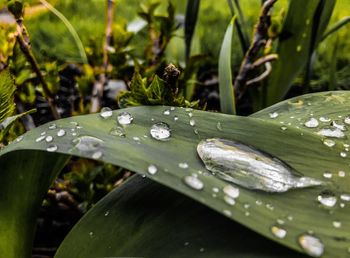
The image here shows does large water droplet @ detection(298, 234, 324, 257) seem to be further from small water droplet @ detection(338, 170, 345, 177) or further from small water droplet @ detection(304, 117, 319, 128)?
small water droplet @ detection(304, 117, 319, 128)

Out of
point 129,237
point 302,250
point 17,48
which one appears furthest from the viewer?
point 17,48

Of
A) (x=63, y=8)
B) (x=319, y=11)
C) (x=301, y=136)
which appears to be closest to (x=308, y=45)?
(x=319, y=11)

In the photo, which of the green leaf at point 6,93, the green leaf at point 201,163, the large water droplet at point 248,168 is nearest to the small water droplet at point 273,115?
the green leaf at point 201,163

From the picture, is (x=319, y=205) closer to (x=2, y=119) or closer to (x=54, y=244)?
(x=2, y=119)

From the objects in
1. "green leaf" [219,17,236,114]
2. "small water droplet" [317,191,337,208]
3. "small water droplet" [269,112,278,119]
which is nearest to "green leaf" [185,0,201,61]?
"green leaf" [219,17,236,114]

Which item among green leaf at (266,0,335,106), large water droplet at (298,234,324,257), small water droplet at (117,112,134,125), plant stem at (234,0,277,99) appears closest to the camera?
large water droplet at (298,234,324,257)

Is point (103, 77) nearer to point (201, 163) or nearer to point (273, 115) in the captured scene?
point (273, 115)

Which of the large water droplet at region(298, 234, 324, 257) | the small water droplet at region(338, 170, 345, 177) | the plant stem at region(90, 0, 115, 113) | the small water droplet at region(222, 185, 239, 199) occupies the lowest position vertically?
the plant stem at region(90, 0, 115, 113)

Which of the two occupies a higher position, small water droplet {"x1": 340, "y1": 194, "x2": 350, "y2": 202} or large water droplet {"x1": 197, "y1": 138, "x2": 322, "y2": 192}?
large water droplet {"x1": 197, "y1": 138, "x2": 322, "y2": 192}
